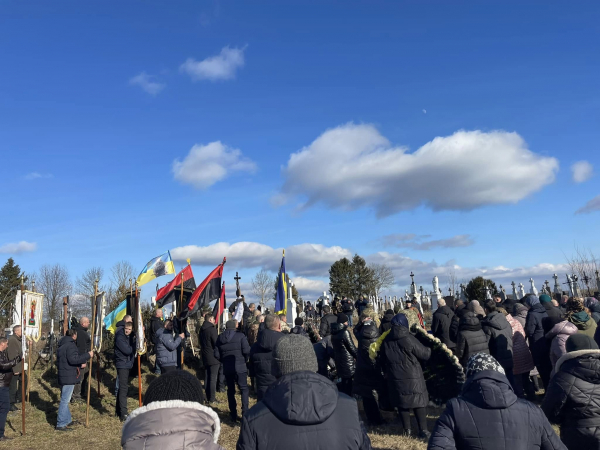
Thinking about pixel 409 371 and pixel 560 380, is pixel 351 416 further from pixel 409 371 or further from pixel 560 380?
pixel 409 371

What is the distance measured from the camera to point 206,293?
1506 cm

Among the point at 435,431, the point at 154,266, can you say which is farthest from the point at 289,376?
the point at 154,266

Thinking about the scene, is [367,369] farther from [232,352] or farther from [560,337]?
[560,337]

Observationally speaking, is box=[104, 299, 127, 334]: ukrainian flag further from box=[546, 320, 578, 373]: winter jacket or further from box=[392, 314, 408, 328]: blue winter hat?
box=[546, 320, 578, 373]: winter jacket

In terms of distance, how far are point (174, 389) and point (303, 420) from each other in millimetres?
702

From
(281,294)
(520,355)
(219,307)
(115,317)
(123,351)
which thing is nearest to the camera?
(520,355)

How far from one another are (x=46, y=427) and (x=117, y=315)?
4.71 meters

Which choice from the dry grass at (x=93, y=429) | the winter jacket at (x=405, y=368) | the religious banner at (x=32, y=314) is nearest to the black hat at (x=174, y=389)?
the winter jacket at (x=405, y=368)

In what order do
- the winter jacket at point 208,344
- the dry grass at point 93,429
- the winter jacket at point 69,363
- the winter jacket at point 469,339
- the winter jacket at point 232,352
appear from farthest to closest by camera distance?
1. the winter jacket at point 208,344
2. the winter jacket at point 69,363
3. the winter jacket at point 232,352
4. the winter jacket at point 469,339
5. the dry grass at point 93,429

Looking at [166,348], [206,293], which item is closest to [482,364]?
[166,348]

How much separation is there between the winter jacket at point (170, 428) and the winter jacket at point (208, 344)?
923 centimetres

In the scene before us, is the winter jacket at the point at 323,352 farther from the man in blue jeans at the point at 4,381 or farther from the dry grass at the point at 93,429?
the man in blue jeans at the point at 4,381

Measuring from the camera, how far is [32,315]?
10.8m

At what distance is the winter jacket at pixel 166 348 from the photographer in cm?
1027
